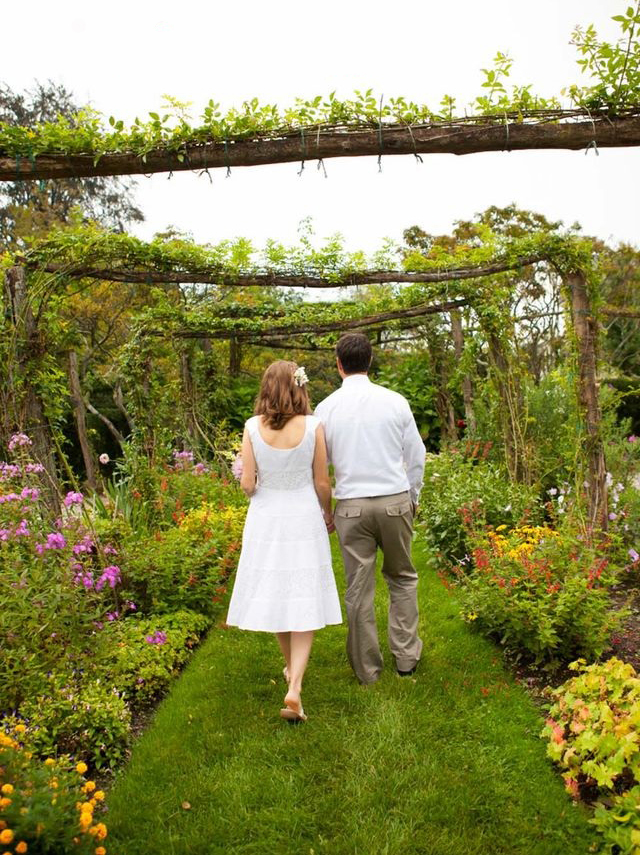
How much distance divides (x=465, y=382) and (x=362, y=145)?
6.88 metres

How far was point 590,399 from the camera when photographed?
5027 millimetres

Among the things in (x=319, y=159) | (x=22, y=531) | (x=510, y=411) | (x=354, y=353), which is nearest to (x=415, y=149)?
(x=319, y=159)

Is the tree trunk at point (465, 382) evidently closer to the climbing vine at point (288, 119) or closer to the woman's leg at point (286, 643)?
the climbing vine at point (288, 119)

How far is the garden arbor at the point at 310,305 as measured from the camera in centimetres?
470

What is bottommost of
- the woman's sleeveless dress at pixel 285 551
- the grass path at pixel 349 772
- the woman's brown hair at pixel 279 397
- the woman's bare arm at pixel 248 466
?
the grass path at pixel 349 772

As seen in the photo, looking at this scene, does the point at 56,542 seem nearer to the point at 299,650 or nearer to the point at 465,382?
the point at 299,650

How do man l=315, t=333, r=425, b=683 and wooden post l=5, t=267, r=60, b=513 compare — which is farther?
wooden post l=5, t=267, r=60, b=513

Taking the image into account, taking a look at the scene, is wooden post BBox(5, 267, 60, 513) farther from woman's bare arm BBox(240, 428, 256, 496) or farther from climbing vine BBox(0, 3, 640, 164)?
woman's bare arm BBox(240, 428, 256, 496)

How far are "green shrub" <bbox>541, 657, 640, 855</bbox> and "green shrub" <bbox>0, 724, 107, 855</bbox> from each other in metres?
1.70

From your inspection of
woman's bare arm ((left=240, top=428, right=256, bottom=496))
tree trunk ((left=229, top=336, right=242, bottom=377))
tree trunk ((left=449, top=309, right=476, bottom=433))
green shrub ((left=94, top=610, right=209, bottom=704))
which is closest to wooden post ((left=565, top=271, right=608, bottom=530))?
woman's bare arm ((left=240, top=428, right=256, bottom=496))

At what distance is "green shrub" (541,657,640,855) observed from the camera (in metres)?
2.33

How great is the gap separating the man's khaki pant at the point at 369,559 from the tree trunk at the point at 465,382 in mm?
5163

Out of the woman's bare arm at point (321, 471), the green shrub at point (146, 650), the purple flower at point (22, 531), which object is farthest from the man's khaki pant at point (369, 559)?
the purple flower at point (22, 531)

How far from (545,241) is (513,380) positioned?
6.39 ft
